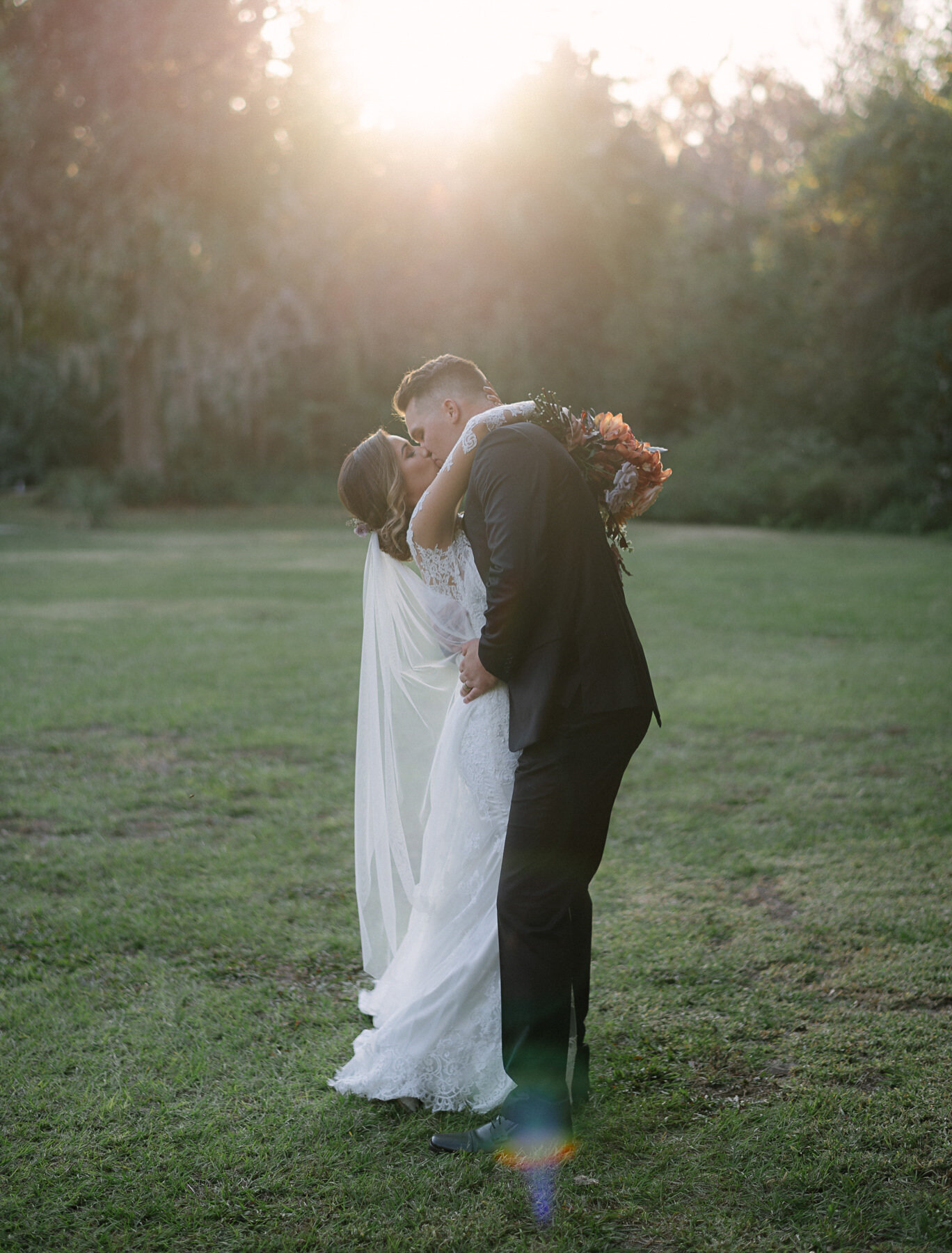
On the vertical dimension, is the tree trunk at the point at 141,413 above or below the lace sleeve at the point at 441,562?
above

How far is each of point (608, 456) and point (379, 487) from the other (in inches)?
25.6

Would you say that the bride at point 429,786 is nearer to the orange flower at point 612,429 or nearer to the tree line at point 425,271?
the orange flower at point 612,429

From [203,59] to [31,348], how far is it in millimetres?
10403

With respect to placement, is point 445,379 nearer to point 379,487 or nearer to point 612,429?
point 379,487

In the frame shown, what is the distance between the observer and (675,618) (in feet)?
40.2

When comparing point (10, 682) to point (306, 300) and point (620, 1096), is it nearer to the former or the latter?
point (620, 1096)

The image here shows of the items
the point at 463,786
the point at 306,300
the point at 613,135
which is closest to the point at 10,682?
the point at 463,786

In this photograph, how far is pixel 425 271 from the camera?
104ft

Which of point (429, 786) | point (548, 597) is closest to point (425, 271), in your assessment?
point (429, 786)

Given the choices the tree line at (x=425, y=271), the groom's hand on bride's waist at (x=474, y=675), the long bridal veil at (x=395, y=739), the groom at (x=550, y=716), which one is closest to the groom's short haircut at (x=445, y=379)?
the groom at (x=550, y=716)

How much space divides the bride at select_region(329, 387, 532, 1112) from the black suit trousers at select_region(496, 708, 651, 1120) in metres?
0.20

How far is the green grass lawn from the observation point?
106 inches

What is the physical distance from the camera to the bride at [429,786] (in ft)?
9.75

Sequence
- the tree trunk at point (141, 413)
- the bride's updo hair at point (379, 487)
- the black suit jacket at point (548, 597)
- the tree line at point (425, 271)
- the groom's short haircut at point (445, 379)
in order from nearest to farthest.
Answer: the black suit jacket at point (548, 597)
the groom's short haircut at point (445, 379)
the bride's updo hair at point (379, 487)
the tree line at point (425, 271)
the tree trunk at point (141, 413)
